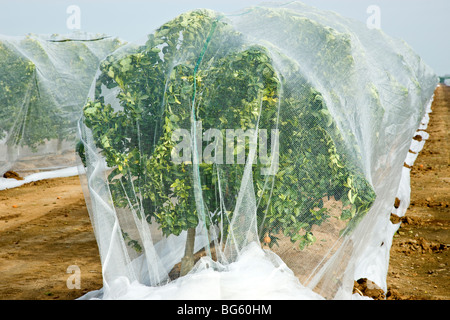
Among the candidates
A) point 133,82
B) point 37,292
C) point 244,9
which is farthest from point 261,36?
point 37,292

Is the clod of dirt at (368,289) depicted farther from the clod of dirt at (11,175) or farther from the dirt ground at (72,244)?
the clod of dirt at (11,175)

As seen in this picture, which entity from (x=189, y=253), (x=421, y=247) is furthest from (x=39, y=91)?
(x=421, y=247)

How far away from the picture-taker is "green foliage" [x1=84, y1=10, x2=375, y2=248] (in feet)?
10.1

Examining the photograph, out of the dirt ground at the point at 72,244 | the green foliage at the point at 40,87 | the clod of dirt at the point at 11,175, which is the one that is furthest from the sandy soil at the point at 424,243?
the clod of dirt at the point at 11,175

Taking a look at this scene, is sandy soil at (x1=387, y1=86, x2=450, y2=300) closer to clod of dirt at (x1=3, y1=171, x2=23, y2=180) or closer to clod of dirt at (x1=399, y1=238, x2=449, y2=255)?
clod of dirt at (x1=399, y1=238, x2=449, y2=255)

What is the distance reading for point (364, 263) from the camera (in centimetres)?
416

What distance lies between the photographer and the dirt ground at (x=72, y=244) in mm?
4258

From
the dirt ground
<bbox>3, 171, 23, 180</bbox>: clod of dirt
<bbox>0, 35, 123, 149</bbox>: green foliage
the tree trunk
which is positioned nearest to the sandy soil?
the dirt ground

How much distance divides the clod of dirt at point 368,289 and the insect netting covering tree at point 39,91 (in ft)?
22.1

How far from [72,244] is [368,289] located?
3.63m

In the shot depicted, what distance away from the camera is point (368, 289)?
382 centimetres

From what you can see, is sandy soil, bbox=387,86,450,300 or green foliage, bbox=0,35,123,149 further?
green foliage, bbox=0,35,123,149

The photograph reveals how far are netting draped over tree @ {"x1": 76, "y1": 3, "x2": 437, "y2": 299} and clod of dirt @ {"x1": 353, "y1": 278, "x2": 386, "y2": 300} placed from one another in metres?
0.47

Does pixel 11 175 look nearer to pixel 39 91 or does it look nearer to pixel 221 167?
pixel 39 91
